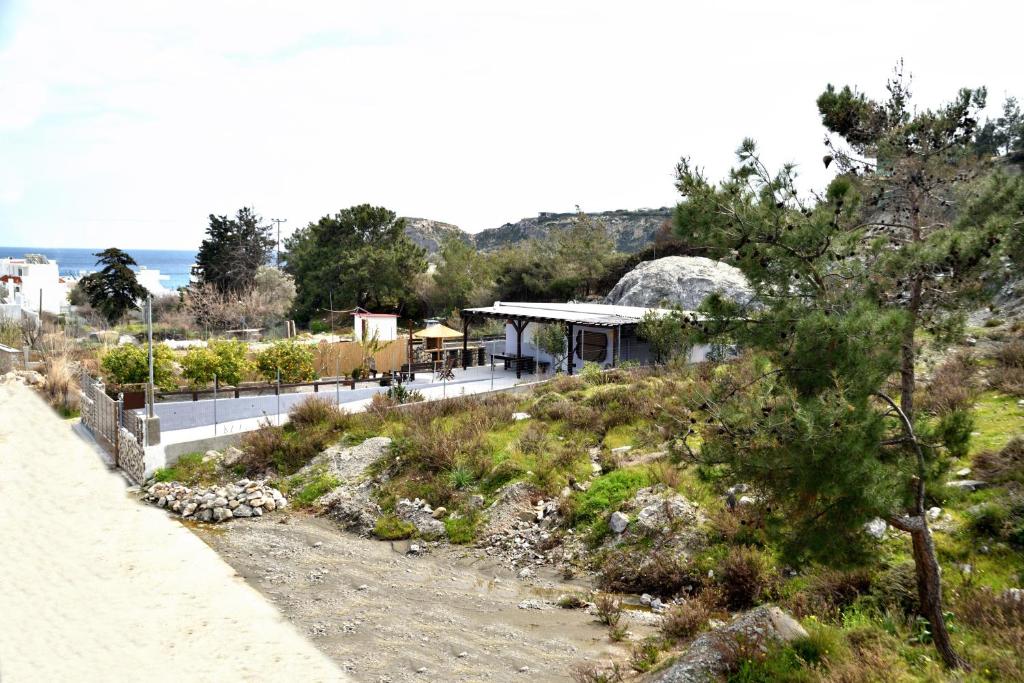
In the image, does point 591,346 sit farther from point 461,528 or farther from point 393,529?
point 393,529

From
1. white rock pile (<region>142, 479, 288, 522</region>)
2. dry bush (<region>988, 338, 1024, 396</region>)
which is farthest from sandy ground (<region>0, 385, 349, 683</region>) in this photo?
dry bush (<region>988, 338, 1024, 396</region>)

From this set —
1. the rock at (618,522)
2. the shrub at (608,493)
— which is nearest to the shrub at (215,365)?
the shrub at (608,493)

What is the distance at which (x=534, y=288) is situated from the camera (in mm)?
44625

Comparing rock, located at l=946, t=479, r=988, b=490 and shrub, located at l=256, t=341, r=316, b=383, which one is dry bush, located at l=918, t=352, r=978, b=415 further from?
shrub, located at l=256, t=341, r=316, b=383

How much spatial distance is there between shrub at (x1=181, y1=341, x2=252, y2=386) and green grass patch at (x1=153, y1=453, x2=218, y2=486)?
4846 millimetres

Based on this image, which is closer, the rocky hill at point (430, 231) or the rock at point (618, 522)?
the rock at point (618, 522)

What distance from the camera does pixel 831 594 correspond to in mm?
8461

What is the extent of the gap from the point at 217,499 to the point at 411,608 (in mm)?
6272

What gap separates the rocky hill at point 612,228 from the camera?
298 ft

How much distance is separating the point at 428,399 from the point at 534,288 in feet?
81.1

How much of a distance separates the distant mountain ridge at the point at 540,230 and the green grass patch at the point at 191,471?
68461 millimetres

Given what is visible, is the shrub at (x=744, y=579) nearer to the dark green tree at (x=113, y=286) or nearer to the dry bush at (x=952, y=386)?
the dry bush at (x=952, y=386)

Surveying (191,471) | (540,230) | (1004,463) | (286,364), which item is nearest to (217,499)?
(191,471)

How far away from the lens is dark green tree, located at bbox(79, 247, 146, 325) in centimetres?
3969
